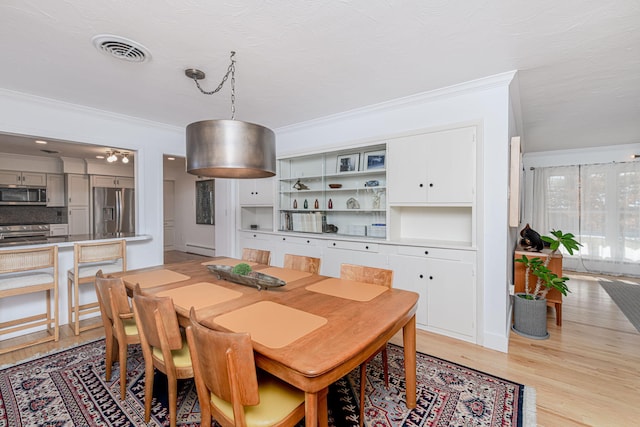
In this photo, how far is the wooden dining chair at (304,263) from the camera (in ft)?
8.34

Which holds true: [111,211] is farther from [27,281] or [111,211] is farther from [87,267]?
[27,281]

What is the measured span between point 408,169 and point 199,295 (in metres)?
2.41

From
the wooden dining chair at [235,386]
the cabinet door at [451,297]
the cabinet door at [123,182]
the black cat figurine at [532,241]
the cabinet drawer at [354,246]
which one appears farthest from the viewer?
the cabinet door at [123,182]

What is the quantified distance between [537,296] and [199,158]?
350 cm

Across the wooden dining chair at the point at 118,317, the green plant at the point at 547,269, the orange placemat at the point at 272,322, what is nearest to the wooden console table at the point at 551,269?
the green plant at the point at 547,269

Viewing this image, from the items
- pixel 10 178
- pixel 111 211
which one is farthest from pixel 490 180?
pixel 10 178

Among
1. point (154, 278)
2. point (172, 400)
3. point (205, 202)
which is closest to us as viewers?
point (172, 400)

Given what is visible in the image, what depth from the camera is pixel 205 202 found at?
7402 millimetres

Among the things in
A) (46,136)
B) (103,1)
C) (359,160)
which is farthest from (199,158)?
(46,136)

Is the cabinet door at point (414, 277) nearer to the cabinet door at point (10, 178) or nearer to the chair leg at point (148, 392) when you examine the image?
the chair leg at point (148, 392)

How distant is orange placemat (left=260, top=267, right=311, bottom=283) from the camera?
2.24m

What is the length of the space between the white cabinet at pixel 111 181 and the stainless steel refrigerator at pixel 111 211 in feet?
0.39

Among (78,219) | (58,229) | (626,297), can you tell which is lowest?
(626,297)

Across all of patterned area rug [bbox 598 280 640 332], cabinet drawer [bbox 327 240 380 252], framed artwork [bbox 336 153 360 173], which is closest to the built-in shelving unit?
framed artwork [bbox 336 153 360 173]
